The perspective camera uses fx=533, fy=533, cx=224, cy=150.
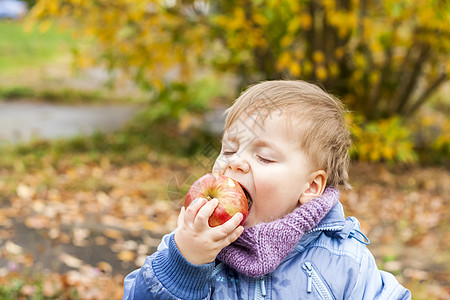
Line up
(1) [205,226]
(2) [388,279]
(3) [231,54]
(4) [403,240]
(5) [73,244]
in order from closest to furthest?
(1) [205,226]
(2) [388,279]
(5) [73,244]
(4) [403,240]
(3) [231,54]

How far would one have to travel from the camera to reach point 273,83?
1.75 meters

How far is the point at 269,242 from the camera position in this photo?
1537 millimetres

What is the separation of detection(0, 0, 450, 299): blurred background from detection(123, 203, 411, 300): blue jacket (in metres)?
1.79

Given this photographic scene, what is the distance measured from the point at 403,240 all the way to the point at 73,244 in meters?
2.81

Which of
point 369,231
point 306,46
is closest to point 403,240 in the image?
point 369,231

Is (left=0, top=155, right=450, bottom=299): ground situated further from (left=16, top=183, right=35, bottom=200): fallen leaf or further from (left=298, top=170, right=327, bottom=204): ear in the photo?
(left=298, top=170, right=327, bottom=204): ear

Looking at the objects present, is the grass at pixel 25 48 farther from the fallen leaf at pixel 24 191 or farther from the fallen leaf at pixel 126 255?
the fallen leaf at pixel 126 255

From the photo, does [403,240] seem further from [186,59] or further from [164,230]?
[186,59]

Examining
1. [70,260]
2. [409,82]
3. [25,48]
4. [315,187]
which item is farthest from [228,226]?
[25,48]

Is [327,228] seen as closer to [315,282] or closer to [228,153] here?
[315,282]

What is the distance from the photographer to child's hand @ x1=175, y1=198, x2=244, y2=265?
1.43m

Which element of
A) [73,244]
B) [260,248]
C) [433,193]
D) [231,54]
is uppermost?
[260,248]

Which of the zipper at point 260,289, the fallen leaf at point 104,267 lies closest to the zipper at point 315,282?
the zipper at point 260,289

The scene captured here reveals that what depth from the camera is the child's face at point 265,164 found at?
1.58m
